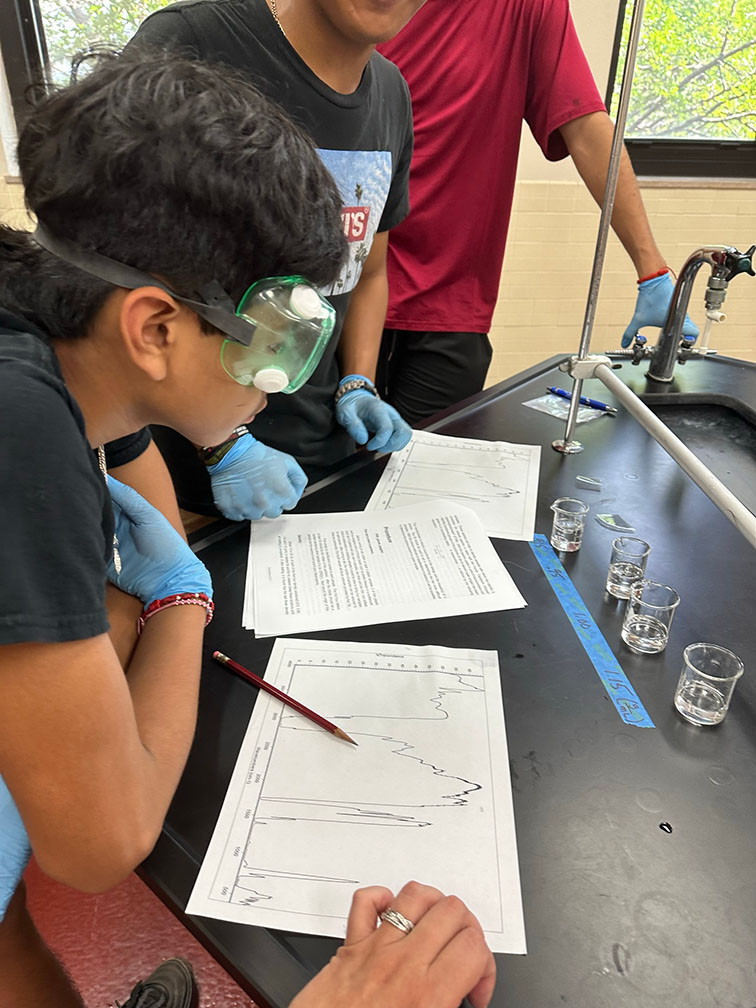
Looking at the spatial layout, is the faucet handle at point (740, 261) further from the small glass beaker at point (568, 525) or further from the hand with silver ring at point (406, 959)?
the hand with silver ring at point (406, 959)

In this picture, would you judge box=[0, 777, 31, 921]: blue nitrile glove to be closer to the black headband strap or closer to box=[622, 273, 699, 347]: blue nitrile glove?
the black headband strap

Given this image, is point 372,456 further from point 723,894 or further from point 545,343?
point 545,343

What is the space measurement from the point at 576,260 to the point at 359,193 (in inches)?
82.8

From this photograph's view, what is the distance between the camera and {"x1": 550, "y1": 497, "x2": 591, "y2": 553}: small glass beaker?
1.03 metres

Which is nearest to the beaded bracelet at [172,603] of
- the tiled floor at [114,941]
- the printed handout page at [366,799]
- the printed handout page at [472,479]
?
the printed handout page at [366,799]

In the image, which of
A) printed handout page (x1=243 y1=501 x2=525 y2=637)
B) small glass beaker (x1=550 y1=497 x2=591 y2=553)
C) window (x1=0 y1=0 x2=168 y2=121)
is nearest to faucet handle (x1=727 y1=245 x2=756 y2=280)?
small glass beaker (x1=550 y1=497 x2=591 y2=553)

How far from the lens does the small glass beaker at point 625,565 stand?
3.04 ft

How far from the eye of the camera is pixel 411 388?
6.59 ft

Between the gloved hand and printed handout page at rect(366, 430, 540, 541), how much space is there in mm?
349

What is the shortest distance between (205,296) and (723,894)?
0.66 m

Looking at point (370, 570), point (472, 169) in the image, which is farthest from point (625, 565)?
point (472, 169)

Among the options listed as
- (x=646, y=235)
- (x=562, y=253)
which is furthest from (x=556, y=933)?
(x=562, y=253)

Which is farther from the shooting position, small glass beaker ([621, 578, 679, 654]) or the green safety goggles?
small glass beaker ([621, 578, 679, 654])

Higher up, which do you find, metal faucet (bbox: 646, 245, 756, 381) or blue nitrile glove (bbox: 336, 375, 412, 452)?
metal faucet (bbox: 646, 245, 756, 381)
